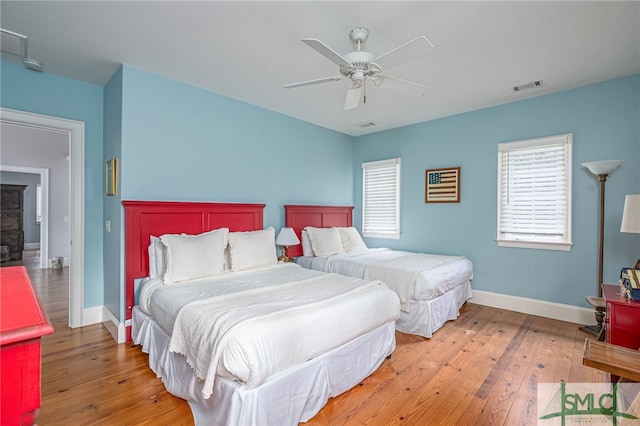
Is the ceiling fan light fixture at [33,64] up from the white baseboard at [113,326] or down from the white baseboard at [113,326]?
up

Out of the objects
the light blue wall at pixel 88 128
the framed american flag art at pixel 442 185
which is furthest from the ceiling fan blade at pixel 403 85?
the light blue wall at pixel 88 128

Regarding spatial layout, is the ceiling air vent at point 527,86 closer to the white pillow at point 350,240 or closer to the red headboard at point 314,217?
the white pillow at point 350,240

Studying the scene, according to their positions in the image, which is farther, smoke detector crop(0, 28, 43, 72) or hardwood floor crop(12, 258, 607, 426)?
smoke detector crop(0, 28, 43, 72)

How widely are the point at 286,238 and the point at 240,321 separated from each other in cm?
239

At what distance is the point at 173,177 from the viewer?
339cm

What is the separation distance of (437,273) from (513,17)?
2468 millimetres

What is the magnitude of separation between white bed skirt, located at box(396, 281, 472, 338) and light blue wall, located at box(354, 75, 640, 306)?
0.99 meters

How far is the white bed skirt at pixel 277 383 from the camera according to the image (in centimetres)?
166

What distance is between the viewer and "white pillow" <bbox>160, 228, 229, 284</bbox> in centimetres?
281

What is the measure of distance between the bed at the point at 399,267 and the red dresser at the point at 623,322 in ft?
4.65

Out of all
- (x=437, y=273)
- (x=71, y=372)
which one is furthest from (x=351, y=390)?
(x=71, y=372)

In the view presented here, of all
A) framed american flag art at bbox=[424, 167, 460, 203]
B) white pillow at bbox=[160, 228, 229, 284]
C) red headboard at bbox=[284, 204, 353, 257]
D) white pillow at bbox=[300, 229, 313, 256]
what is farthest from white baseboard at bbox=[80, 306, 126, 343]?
framed american flag art at bbox=[424, 167, 460, 203]

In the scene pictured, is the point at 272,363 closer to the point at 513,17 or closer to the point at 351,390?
the point at 351,390

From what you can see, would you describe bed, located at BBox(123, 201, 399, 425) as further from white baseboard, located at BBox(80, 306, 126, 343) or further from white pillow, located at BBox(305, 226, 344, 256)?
white pillow, located at BBox(305, 226, 344, 256)
